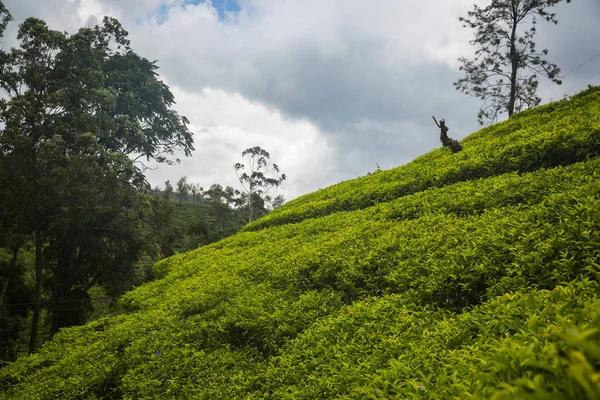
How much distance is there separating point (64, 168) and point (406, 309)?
1479cm

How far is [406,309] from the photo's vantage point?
4449mm

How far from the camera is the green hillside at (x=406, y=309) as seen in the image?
2541mm

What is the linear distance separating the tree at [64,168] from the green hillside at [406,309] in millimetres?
6345

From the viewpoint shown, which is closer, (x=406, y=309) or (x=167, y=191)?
(x=406, y=309)

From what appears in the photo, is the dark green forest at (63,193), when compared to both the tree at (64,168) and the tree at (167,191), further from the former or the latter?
the tree at (167,191)

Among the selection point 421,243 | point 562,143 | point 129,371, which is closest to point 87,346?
point 129,371

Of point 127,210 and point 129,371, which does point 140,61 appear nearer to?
point 127,210

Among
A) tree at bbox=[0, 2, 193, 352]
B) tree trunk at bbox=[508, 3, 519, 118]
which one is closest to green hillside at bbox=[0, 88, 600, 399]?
tree at bbox=[0, 2, 193, 352]

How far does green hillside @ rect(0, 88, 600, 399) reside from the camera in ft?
8.34

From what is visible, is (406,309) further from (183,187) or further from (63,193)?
(183,187)

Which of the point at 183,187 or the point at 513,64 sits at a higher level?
the point at 183,187

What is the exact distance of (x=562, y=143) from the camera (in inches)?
280

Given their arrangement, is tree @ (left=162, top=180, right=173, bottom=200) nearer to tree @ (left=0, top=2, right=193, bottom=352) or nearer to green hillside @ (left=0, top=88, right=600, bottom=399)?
tree @ (left=0, top=2, right=193, bottom=352)

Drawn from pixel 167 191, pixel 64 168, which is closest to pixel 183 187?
pixel 167 191
